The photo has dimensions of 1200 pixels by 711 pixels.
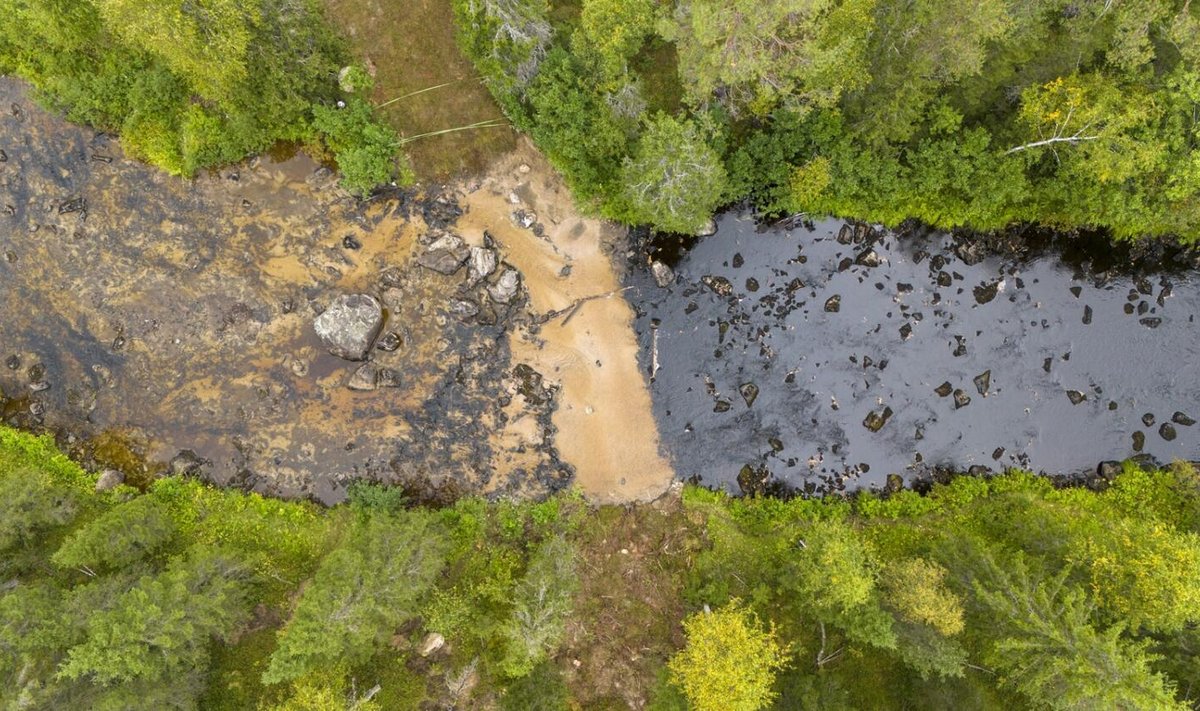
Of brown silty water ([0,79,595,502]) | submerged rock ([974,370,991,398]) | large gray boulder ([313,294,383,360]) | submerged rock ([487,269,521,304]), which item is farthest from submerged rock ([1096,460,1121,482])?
large gray boulder ([313,294,383,360])

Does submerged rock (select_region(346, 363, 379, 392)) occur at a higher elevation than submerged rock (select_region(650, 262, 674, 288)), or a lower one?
→ lower

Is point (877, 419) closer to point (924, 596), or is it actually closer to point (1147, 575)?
point (924, 596)

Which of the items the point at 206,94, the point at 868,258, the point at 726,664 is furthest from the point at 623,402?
→ the point at 206,94

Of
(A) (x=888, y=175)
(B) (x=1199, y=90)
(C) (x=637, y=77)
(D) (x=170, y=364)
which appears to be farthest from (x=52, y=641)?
(B) (x=1199, y=90)

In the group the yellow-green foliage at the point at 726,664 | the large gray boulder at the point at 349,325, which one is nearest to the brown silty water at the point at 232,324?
the large gray boulder at the point at 349,325

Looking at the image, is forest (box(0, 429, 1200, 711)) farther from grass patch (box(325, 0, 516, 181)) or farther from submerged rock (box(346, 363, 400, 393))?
grass patch (box(325, 0, 516, 181))
